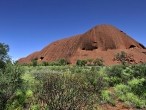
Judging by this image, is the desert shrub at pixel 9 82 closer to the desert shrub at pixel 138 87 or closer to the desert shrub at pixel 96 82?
the desert shrub at pixel 96 82

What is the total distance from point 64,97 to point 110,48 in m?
112

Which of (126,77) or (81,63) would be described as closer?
(126,77)

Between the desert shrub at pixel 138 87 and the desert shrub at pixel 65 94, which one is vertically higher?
the desert shrub at pixel 65 94

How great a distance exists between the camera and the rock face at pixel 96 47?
11606 centimetres

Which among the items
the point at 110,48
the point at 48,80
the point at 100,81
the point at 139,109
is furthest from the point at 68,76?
the point at 110,48

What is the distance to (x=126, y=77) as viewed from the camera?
26328 mm

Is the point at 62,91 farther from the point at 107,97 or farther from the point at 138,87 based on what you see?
the point at 138,87

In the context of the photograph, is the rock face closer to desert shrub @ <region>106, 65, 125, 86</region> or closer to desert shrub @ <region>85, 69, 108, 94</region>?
desert shrub @ <region>106, 65, 125, 86</region>

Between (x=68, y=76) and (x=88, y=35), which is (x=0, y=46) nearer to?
(x=68, y=76)

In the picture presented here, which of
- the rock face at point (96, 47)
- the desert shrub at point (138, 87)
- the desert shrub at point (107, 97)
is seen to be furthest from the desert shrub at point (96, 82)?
the rock face at point (96, 47)

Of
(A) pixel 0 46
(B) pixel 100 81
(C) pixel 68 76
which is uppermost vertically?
(A) pixel 0 46

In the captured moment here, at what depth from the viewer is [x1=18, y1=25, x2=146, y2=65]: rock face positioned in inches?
4569

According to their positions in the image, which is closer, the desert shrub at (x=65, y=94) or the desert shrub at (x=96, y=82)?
the desert shrub at (x=65, y=94)

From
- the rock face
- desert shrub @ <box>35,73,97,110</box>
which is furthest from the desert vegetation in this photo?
the rock face
